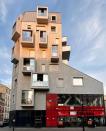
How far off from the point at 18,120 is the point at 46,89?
8.36 m

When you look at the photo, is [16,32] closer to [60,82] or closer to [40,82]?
[40,82]

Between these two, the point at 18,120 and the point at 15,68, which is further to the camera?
the point at 15,68

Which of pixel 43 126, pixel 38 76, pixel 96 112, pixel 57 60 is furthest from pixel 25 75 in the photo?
pixel 96 112

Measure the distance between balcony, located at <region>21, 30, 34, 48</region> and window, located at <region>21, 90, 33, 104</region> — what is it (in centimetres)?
1036

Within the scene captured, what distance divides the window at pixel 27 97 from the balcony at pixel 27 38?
34.0 ft

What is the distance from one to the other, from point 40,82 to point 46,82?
1.22 m

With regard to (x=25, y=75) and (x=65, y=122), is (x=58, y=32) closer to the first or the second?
(x=25, y=75)

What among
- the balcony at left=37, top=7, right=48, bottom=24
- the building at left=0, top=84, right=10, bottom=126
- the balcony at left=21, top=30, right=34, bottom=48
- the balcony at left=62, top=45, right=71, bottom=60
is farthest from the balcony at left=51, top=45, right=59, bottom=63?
the building at left=0, top=84, right=10, bottom=126

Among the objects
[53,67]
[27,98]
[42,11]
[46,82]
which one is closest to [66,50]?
[53,67]

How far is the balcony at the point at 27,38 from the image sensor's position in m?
55.3

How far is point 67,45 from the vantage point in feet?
198

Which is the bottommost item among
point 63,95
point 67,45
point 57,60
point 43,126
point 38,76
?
point 43,126

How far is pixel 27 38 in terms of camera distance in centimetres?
5572

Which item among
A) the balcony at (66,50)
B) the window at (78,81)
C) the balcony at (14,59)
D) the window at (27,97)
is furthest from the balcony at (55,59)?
the window at (27,97)
